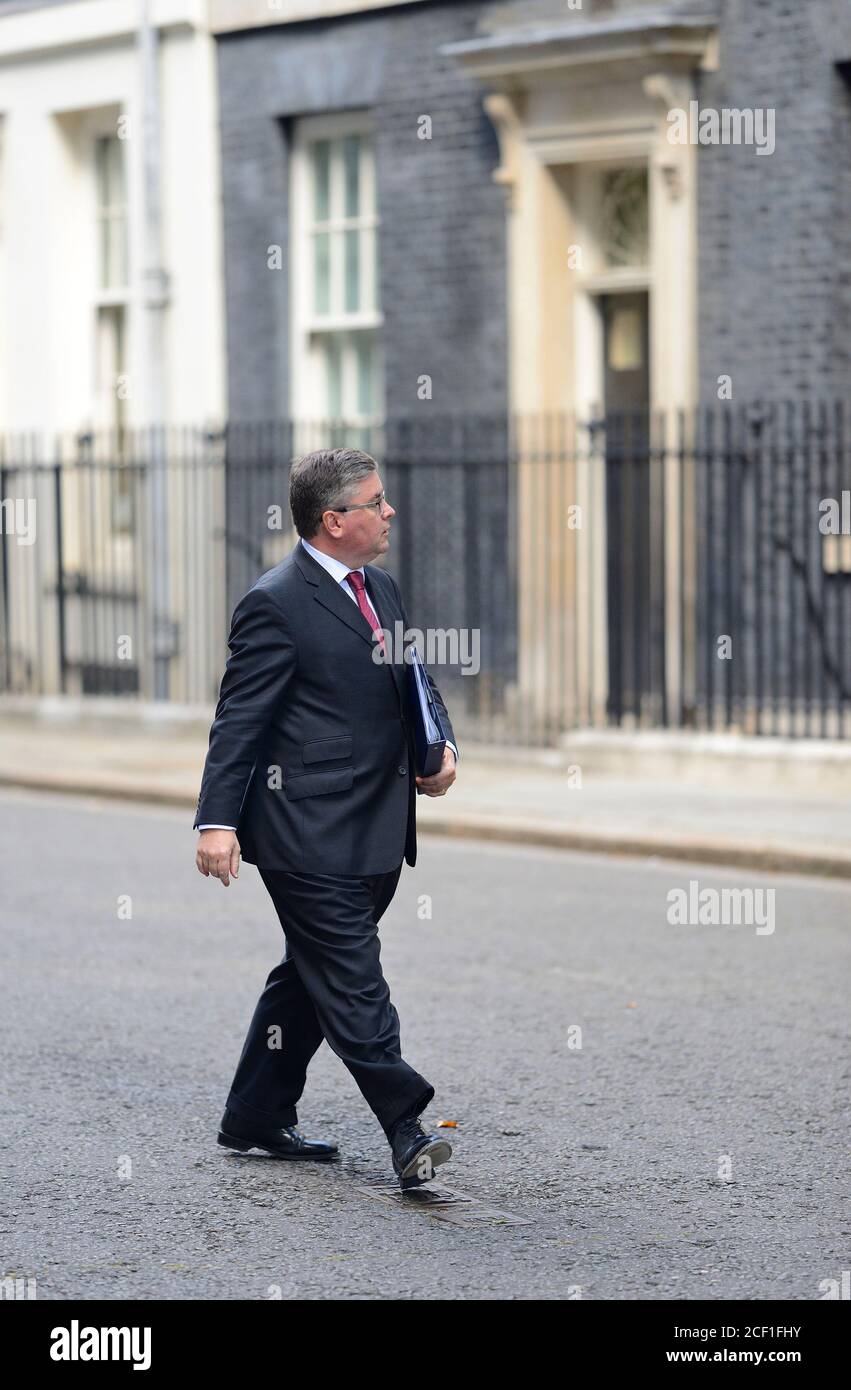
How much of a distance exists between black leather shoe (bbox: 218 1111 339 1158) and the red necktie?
1.31 m

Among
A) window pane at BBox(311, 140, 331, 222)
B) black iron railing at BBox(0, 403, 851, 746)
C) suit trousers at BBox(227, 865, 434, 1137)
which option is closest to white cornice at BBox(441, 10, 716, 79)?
window pane at BBox(311, 140, 331, 222)

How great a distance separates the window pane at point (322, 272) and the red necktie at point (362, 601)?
11.8 metres

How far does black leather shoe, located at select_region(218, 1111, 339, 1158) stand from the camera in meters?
5.89

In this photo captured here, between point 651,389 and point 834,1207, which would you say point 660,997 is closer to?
point 834,1207

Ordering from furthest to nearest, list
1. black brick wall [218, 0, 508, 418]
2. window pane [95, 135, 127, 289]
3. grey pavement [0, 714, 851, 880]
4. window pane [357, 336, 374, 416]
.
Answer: window pane [95, 135, 127, 289], window pane [357, 336, 374, 416], black brick wall [218, 0, 508, 418], grey pavement [0, 714, 851, 880]

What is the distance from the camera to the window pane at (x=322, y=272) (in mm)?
17172

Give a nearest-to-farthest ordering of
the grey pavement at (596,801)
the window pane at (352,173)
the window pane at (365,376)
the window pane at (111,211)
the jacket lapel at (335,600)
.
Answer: the jacket lapel at (335,600) → the grey pavement at (596,801) → the window pane at (352,173) → the window pane at (365,376) → the window pane at (111,211)

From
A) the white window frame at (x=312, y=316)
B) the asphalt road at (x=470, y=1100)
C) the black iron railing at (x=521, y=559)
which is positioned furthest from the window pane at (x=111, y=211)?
the asphalt road at (x=470, y=1100)

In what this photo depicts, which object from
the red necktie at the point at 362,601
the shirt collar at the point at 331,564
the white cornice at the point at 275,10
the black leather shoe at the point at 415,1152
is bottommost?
the black leather shoe at the point at 415,1152

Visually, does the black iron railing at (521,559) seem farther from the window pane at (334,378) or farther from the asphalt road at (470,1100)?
the asphalt road at (470,1100)

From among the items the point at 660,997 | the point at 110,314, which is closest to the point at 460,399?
the point at 110,314

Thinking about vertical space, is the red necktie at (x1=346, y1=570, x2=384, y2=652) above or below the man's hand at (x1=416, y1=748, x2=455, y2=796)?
above

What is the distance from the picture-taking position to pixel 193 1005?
7789 mm

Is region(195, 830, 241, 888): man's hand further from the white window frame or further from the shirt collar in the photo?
the white window frame
